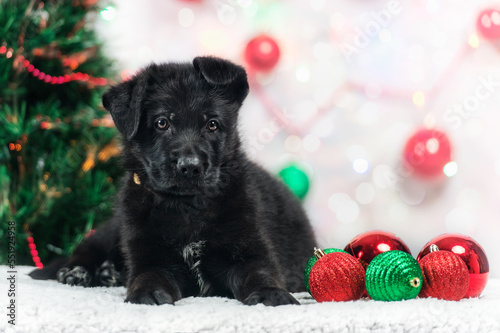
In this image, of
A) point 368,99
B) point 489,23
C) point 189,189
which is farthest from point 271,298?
point 489,23

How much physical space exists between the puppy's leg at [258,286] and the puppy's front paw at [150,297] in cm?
24

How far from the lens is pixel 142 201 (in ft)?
6.70

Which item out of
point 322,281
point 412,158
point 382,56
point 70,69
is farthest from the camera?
point 382,56

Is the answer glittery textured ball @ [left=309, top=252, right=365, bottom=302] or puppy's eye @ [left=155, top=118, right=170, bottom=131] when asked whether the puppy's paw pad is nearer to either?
puppy's eye @ [left=155, top=118, right=170, bottom=131]

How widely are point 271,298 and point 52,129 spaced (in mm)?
1843

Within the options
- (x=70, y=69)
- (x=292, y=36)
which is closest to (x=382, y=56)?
(x=292, y=36)

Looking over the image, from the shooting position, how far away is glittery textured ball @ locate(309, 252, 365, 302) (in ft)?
5.77

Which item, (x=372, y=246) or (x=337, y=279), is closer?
(x=337, y=279)

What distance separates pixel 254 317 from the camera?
1441mm

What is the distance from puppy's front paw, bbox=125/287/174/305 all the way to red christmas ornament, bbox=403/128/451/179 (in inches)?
77.8

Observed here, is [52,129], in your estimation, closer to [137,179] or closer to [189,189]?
[137,179]

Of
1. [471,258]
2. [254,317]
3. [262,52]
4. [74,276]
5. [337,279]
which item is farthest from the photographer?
[262,52]

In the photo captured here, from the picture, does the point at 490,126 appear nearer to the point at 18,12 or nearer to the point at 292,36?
the point at 292,36

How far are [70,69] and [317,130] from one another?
4.94ft
